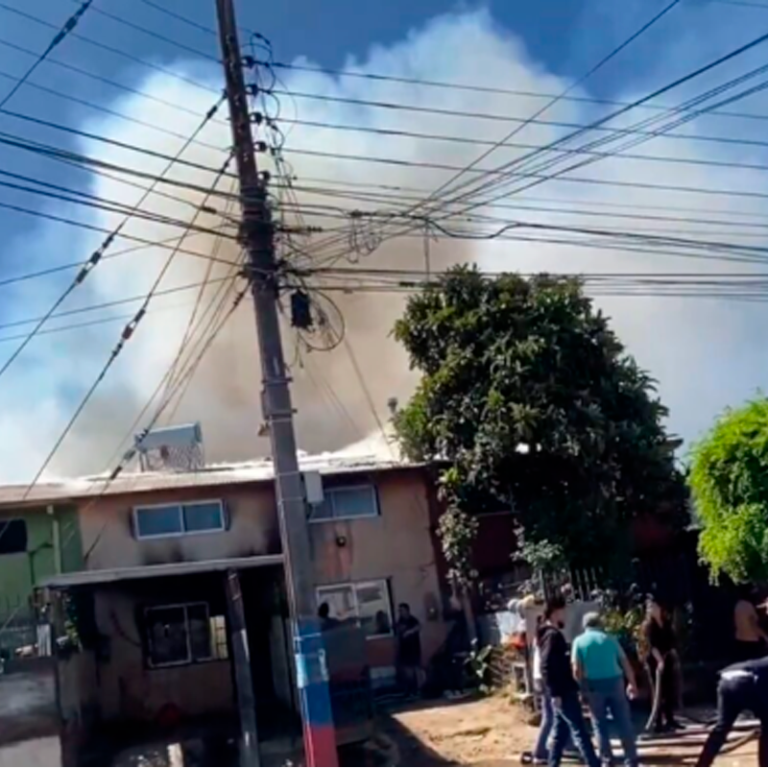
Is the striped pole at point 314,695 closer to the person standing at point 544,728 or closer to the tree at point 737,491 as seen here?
the person standing at point 544,728

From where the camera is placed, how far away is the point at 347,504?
20.9m

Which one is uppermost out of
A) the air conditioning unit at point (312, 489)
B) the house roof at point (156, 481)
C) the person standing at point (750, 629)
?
the house roof at point (156, 481)

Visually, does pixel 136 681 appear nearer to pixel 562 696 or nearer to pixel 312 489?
pixel 312 489

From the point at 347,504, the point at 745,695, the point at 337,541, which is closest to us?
the point at 745,695

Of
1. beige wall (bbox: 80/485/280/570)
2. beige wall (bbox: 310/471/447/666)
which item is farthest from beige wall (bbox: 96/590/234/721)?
beige wall (bbox: 310/471/447/666)

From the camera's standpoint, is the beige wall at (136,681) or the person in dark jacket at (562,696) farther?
the beige wall at (136,681)

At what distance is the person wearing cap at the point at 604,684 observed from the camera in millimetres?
9609

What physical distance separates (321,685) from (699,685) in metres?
5.79

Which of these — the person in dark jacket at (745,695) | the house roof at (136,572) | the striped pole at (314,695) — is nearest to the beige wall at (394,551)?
the house roof at (136,572)

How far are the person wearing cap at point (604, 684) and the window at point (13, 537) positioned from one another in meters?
12.7

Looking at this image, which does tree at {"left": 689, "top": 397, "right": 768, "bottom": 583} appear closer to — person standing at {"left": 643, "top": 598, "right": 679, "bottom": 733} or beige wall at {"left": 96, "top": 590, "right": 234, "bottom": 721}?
person standing at {"left": 643, "top": 598, "right": 679, "bottom": 733}

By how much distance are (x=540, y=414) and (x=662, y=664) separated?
21.9 feet

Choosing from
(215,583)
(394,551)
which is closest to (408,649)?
(394,551)

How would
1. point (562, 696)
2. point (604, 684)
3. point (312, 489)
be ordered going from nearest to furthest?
point (604, 684) → point (562, 696) → point (312, 489)
